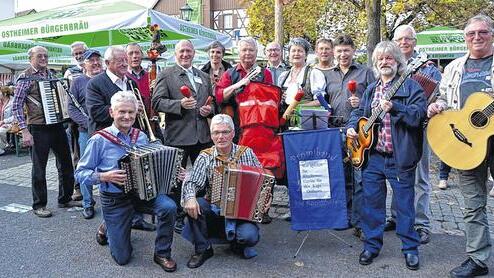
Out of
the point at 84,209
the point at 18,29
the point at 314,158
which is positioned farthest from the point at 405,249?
the point at 18,29

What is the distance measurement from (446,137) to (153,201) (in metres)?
2.54

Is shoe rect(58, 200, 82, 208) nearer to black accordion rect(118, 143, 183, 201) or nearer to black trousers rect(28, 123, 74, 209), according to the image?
black trousers rect(28, 123, 74, 209)

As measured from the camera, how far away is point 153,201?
12.9 ft

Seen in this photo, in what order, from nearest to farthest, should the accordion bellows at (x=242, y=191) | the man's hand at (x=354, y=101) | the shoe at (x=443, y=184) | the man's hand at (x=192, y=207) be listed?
the accordion bellows at (x=242, y=191), the man's hand at (x=192, y=207), the man's hand at (x=354, y=101), the shoe at (x=443, y=184)

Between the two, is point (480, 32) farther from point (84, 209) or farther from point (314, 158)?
point (84, 209)

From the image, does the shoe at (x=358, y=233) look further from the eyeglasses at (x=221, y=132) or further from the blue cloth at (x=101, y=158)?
the blue cloth at (x=101, y=158)

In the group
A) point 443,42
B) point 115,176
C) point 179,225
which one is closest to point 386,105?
point 115,176

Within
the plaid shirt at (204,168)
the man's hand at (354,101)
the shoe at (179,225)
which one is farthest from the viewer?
the shoe at (179,225)

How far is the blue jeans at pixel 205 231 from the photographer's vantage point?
3.88m

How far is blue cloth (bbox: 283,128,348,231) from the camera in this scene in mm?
4039

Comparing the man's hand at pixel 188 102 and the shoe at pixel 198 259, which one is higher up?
the man's hand at pixel 188 102

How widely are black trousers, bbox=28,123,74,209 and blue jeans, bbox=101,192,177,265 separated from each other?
70.3 inches

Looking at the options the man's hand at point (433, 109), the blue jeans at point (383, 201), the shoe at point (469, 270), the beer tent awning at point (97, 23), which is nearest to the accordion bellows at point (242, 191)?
the blue jeans at point (383, 201)

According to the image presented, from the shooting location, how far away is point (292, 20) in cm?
2245
